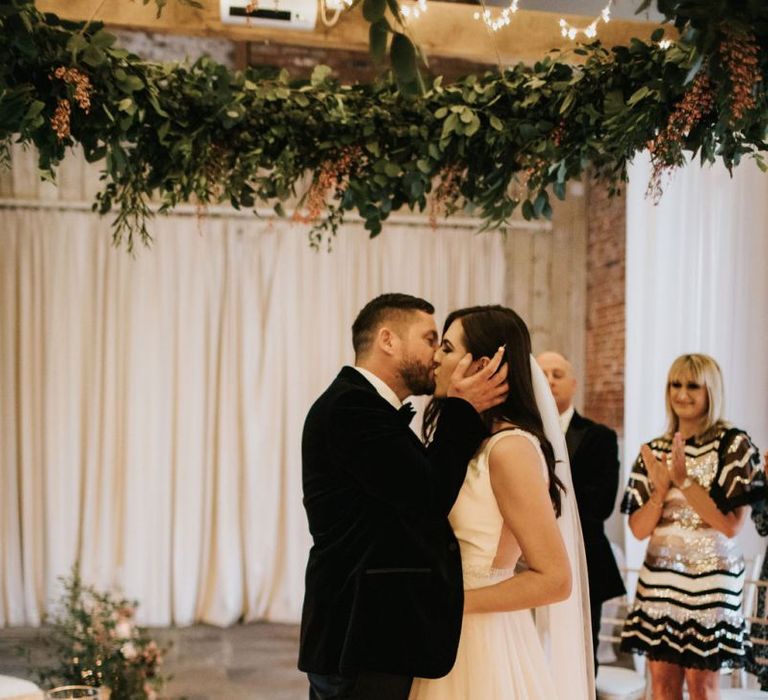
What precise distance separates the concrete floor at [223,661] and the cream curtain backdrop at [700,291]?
2.03m

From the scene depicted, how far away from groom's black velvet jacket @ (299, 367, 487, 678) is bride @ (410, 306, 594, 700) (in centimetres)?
7

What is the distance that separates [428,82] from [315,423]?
4.24 ft

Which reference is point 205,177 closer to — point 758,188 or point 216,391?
point 758,188

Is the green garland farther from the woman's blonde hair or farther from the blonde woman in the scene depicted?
the blonde woman

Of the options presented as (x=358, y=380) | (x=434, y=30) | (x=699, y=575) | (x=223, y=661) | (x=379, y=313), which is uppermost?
(x=434, y=30)

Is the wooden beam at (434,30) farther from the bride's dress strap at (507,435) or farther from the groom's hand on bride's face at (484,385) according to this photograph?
the bride's dress strap at (507,435)

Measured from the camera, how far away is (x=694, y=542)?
3248 mm

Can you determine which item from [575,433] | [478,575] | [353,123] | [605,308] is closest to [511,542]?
[478,575]

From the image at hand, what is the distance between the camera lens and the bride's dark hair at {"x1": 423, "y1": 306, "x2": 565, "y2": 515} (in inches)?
84.1

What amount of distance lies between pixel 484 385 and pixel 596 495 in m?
1.57

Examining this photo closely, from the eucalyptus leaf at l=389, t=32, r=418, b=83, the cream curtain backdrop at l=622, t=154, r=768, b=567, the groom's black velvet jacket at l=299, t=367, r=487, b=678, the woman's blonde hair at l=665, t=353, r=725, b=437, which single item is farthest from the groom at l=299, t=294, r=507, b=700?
the cream curtain backdrop at l=622, t=154, r=768, b=567

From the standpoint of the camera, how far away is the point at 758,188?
4.30 meters

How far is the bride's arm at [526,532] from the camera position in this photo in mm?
1963

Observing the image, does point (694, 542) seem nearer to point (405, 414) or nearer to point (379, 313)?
point (405, 414)
